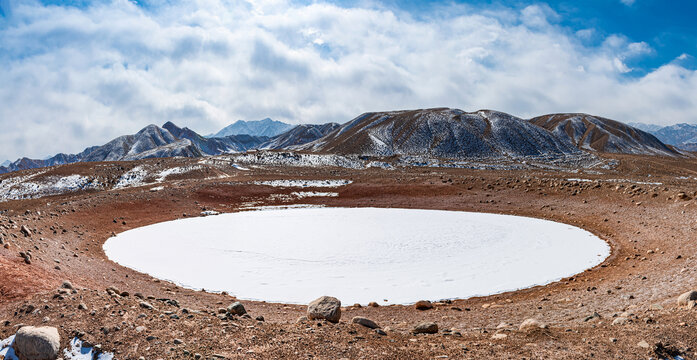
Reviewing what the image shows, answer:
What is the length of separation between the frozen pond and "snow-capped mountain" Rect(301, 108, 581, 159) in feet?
244

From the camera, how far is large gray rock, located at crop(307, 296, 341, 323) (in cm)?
791

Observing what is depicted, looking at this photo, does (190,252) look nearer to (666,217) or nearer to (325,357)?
(325,357)

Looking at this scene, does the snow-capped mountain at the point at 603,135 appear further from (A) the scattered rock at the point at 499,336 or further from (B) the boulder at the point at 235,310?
Answer: (B) the boulder at the point at 235,310

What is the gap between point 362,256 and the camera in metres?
16.7

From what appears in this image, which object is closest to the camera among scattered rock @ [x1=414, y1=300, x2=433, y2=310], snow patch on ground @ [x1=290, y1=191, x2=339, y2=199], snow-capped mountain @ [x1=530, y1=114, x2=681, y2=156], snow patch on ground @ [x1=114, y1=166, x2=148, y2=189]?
scattered rock @ [x1=414, y1=300, x2=433, y2=310]

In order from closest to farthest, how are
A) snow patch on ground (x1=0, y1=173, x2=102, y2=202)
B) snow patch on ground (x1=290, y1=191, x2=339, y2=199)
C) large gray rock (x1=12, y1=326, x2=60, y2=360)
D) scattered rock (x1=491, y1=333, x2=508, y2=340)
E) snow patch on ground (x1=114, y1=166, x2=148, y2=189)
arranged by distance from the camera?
large gray rock (x1=12, y1=326, x2=60, y2=360) < scattered rock (x1=491, y1=333, x2=508, y2=340) < snow patch on ground (x1=290, y1=191, x2=339, y2=199) < snow patch on ground (x1=0, y1=173, x2=102, y2=202) < snow patch on ground (x1=114, y1=166, x2=148, y2=189)

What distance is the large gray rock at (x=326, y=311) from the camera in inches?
312

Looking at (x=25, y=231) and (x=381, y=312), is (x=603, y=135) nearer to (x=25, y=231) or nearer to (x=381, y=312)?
(x=381, y=312)

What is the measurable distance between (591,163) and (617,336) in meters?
83.9

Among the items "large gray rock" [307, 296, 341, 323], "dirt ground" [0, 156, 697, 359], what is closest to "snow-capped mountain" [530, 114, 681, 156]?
"dirt ground" [0, 156, 697, 359]

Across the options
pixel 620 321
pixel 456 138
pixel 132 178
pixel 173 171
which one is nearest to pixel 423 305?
pixel 620 321

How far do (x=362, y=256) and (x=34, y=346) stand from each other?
1237 centimetres

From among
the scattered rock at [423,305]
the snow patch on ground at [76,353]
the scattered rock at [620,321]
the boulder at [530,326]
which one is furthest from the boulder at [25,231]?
the scattered rock at [620,321]

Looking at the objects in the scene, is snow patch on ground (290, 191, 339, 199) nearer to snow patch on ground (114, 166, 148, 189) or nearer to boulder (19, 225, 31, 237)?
snow patch on ground (114, 166, 148, 189)
